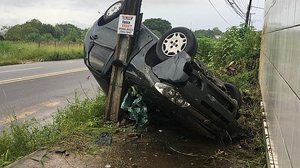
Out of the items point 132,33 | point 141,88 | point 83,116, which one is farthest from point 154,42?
point 83,116

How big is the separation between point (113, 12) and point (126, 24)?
67 centimetres

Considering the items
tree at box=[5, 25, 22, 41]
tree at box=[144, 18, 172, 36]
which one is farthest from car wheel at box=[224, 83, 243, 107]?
tree at box=[5, 25, 22, 41]

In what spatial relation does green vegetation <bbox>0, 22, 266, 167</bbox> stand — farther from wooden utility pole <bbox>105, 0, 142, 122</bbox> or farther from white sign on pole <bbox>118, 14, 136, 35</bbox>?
white sign on pole <bbox>118, 14, 136, 35</bbox>

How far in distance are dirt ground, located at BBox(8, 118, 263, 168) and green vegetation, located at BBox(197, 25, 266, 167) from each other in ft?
0.48

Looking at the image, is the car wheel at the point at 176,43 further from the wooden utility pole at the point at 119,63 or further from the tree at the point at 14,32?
the tree at the point at 14,32

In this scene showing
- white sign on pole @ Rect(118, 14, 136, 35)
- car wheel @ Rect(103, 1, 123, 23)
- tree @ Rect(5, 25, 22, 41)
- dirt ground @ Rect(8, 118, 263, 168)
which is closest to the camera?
dirt ground @ Rect(8, 118, 263, 168)

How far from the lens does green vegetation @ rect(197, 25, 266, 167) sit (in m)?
5.34

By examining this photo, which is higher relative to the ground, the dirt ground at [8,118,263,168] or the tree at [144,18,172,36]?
the tree at [144,18,172,36]

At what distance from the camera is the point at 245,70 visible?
11125 mm

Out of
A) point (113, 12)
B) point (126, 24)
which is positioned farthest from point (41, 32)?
point (126, 24)

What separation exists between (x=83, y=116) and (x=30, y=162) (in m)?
2.08

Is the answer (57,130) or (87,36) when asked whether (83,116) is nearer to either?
(57,130)

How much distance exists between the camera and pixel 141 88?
5.45 m

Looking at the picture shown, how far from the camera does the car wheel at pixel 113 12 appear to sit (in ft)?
21.6
